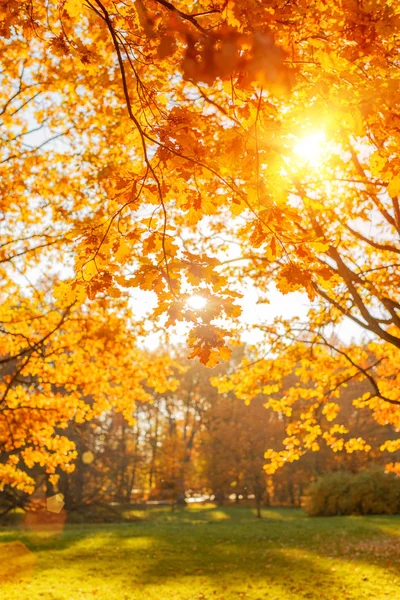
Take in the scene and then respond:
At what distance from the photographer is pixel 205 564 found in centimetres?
1234

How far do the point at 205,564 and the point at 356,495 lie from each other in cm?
1607

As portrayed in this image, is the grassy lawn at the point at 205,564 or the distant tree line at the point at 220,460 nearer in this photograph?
the grassy lawn at the point at 205,564

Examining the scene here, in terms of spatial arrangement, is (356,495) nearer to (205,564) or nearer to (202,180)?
(205,564)

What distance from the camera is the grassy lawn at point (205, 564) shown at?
31.1ft

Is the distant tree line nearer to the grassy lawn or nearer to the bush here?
the bush

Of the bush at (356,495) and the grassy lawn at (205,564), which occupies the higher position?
the bush at (356,495)

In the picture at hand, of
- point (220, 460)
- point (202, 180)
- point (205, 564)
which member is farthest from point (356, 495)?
point (202, 180)

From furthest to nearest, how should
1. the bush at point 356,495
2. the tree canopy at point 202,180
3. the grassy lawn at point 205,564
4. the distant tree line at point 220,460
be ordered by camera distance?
the distant tree line at point 220,460, the bush at point 356,495, the grassy lawn at point 205,564, the tree canopy at point 202,180

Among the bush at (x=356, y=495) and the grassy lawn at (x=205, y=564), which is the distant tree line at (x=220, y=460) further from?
the grassy lawn at (x=205, y=564)

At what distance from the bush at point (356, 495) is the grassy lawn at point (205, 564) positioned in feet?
20.5

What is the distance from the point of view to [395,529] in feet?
60.7

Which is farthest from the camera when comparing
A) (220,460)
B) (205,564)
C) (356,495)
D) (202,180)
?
(220,460)

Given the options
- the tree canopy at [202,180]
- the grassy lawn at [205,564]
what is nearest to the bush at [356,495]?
the grassy lawn at [205,564]

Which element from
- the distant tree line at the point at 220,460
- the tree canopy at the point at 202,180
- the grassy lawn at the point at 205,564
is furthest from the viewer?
the distant tree line at the point at 220,460
